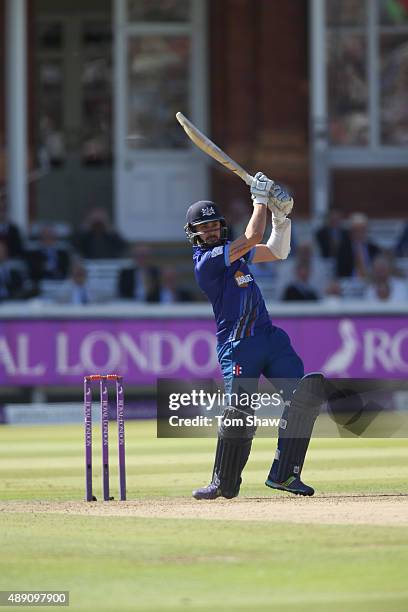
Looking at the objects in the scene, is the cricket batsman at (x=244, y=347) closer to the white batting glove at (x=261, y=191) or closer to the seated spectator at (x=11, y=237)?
the white batting glove at (x=261, y=191)

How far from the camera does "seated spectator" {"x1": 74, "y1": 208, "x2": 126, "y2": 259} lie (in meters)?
17.8

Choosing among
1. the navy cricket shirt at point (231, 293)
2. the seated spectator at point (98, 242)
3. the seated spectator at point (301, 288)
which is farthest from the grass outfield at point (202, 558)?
the seated spectator at point (98, 242)

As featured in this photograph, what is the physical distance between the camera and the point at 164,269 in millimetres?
17109

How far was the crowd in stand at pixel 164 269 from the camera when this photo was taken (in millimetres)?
16547

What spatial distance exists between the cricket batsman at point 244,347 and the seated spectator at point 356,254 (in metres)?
8.45

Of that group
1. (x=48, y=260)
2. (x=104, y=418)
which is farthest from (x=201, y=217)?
(x=48, y=260)

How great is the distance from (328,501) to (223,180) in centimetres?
1047

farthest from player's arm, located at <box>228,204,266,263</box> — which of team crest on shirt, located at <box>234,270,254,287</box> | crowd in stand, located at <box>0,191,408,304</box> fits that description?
crowd in stand, located at <box>0,191,408,304</box>

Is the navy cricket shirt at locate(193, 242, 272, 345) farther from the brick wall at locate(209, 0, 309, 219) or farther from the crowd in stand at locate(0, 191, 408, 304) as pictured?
the brick wall at locate(209, 0, 309, 219)

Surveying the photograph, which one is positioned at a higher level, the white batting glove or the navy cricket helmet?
the white batting glove

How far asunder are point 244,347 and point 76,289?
26.2 feet

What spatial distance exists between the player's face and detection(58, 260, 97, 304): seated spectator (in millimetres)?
7859

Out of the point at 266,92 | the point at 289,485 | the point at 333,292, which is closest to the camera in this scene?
the point at 289,485

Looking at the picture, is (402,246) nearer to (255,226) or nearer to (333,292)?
(333,292)
